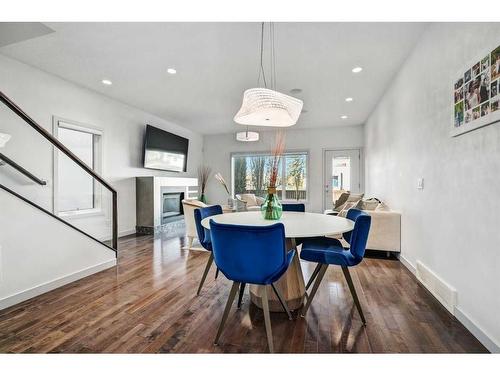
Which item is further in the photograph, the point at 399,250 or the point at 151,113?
the point at 151,113

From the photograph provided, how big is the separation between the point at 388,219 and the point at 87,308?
3.62 m

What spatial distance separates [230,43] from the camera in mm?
2857

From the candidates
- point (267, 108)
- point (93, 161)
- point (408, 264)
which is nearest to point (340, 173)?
point (408, 264)

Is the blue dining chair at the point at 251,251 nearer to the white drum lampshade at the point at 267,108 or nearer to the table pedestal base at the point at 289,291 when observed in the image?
the table pedestal base at the point at 289,291

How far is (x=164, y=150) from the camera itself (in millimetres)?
5984

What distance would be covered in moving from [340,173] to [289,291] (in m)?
5.59

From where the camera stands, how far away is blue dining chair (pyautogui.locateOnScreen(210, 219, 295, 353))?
1.45 metres

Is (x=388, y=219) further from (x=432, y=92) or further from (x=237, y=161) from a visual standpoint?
(x=237, y=161)

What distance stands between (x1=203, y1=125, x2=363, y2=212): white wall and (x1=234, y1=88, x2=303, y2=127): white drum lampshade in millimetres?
4685

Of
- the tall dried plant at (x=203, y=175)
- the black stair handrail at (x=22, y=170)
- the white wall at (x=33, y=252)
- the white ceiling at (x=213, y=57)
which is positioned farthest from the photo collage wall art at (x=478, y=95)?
the tall dried plant at (x=203, y=175)

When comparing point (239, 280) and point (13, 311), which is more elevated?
point (239, 280)

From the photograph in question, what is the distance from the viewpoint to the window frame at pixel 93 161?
3234mm

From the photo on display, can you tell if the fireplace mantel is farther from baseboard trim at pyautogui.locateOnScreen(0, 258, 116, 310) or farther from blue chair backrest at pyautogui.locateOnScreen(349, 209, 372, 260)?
blue chair backrest at pyautogui.locateOnScreen(349, 209, 372, 260)

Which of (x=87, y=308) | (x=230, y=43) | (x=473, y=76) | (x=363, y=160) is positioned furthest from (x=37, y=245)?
(x=363, y=160)
